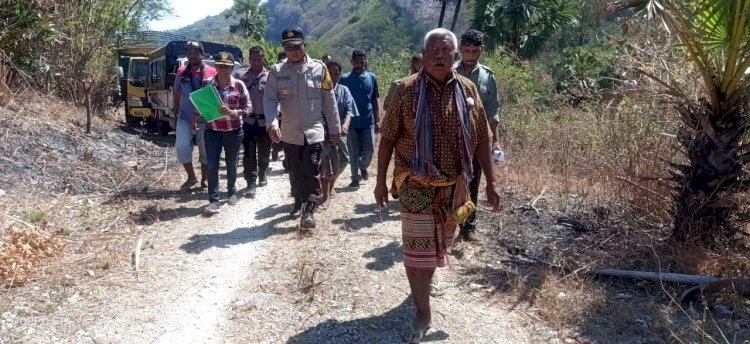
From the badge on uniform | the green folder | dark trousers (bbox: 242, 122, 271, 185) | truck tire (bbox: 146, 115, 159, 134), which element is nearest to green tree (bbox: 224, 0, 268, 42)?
truck tire (bbox: 146, 115, 159, 134)

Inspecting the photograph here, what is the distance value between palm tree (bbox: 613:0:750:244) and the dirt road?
184cm

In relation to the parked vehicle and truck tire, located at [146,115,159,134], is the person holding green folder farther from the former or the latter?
truck tire, located at [146,115,159,134]

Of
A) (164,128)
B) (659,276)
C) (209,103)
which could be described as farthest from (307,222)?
(164,128)

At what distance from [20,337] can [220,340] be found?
1115mm

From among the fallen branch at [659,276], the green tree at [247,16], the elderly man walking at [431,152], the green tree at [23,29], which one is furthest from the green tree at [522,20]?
the green tree at [247,16]

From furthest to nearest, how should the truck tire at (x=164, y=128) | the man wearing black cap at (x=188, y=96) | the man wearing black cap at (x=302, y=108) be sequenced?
the truck tire at (x=164, y=128), the man wearing black cap at (x=188, y=96), the man wearing black cap at (x=302, y=108)

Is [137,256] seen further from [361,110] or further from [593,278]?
[361,110]

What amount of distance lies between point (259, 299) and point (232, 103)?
2.93 m

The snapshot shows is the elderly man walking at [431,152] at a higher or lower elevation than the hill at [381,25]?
lower

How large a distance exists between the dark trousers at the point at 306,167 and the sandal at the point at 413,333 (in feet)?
7.75

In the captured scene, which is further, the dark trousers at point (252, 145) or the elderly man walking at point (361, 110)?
the elderly man walking at point (361, 110)

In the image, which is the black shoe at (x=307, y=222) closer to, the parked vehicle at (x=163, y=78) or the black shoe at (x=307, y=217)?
the black shoe at (x=307, y=217)

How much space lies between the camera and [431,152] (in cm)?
364

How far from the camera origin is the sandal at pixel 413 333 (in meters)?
3.78
